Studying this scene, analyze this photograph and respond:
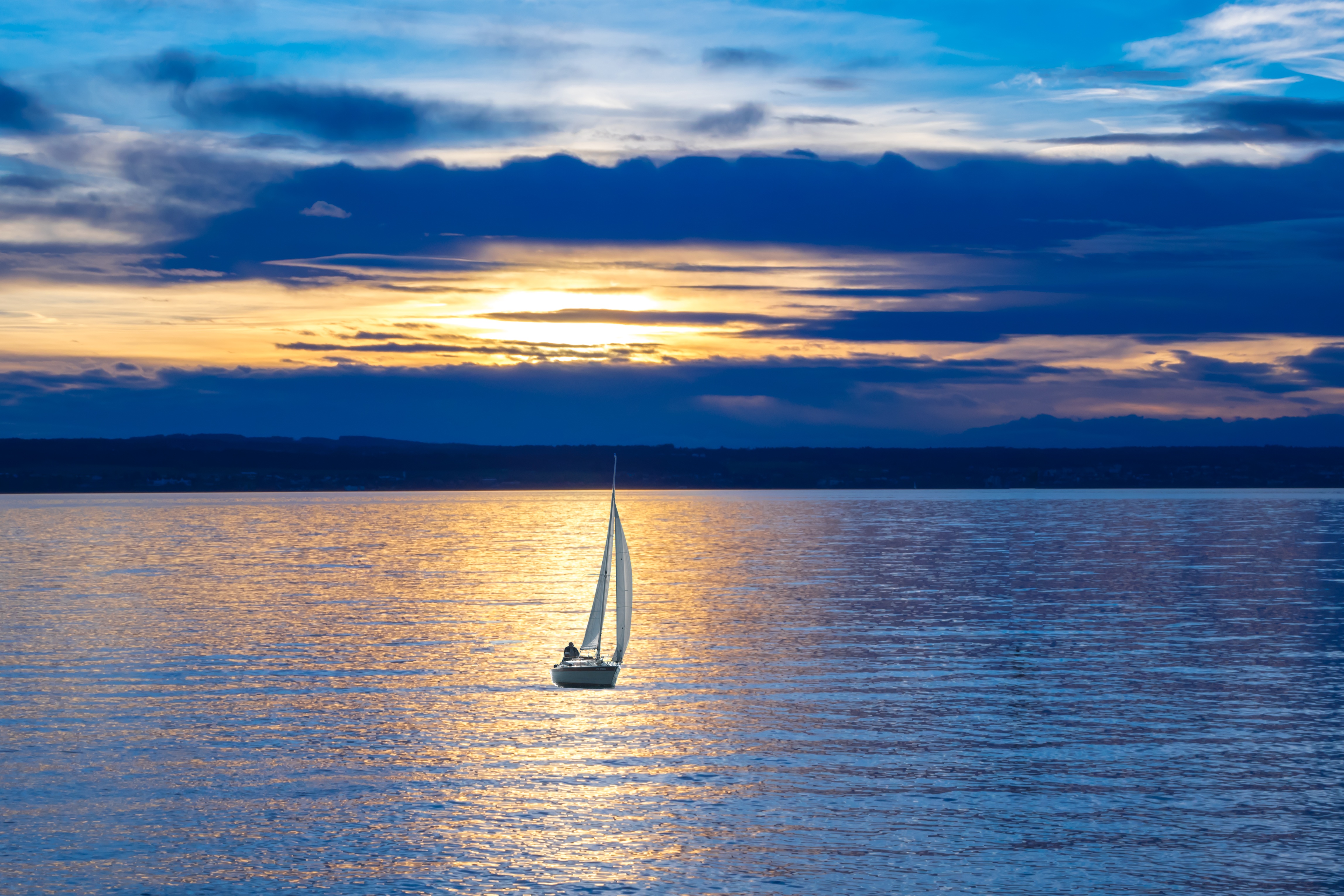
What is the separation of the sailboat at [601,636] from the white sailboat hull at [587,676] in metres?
0.01

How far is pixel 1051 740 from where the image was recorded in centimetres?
3734

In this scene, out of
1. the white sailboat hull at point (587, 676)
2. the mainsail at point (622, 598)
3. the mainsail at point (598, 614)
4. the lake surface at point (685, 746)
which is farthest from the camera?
the mainsail at point (622, 598)

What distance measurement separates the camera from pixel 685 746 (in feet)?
122

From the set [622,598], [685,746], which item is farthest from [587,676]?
[685,746]

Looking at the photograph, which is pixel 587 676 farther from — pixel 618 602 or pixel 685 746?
pixel 685 746

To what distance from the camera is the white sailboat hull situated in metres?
47.2

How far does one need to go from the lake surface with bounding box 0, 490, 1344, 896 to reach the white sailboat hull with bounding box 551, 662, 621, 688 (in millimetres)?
520

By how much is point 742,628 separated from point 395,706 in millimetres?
26040

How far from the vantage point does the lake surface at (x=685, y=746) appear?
85.6ft

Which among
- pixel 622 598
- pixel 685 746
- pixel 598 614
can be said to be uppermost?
pixel 622 598

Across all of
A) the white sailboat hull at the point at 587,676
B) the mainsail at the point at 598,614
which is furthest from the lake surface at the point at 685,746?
the mainsail at the point at 598,614

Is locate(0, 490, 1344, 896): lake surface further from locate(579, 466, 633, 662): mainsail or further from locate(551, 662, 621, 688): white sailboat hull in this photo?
locate(579, 466, 633, 662): mainsail

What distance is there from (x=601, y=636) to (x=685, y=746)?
14.0m

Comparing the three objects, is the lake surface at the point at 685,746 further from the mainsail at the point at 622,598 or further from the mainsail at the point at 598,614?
the mainsail at the point at 598,614
